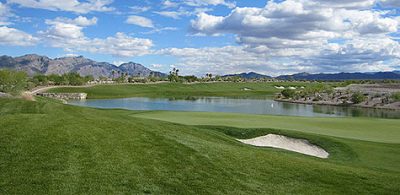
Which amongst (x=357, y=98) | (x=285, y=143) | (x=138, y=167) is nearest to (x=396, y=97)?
(x=357, y=98)

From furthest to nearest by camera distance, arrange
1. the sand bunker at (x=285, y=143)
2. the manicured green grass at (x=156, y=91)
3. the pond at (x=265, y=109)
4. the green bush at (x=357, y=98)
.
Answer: the manicured green grass at (x=156, y=91), the green bush at (x=357, y=98), the pond at (x=265, y=109), the sand bunker at (x=285, y=143)

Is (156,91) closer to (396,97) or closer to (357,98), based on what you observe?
(357,98)

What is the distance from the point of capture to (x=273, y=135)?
27.5 m

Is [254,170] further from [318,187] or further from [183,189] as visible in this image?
[183,189]

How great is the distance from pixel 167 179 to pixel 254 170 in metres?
2.96

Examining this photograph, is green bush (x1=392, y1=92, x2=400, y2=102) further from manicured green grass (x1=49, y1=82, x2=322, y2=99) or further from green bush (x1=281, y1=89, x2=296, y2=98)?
manicured green grass (x1=49, y1=82, x2=322, y2=99)

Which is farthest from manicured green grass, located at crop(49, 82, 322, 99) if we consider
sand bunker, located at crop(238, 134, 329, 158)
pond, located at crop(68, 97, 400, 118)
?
sand bunker, located at crop(238, 134, 329, 158)

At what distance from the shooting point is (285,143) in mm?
26484

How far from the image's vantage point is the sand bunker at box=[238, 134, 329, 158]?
81.0 ft

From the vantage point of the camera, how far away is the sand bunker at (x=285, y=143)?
2470cm

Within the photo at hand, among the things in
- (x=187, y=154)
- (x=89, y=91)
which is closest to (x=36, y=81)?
(x=89, y=91)

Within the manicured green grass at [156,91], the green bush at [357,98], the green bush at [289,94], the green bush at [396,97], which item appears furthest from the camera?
the manicured green grass at [156,91]

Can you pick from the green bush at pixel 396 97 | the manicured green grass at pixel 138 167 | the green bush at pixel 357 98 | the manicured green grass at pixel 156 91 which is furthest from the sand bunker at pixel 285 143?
the manicured green grass at pixel 156 91

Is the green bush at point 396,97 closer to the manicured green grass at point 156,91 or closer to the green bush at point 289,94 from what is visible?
the green bush at point 289,94
